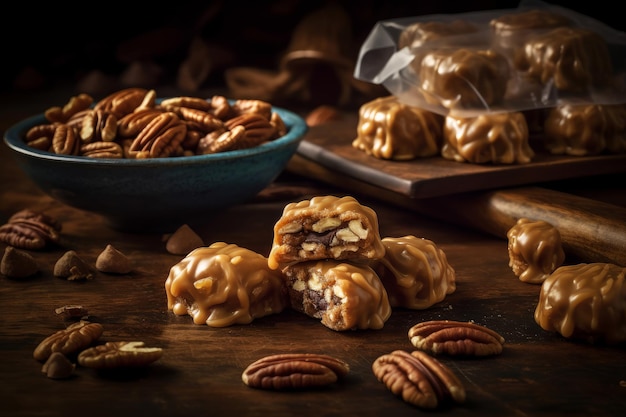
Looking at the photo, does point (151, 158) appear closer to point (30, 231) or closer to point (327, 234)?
point (30, 231)

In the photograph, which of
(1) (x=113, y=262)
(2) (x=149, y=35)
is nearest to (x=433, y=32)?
(1) (x=113, y=262)

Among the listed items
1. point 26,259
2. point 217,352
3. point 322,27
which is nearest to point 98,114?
point 26,259

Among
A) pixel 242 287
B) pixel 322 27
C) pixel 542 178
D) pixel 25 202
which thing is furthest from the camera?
pixel 322 27

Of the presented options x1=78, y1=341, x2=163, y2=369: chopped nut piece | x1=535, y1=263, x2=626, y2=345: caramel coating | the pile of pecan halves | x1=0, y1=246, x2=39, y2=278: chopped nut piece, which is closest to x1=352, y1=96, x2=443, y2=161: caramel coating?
the pile of pecan halves

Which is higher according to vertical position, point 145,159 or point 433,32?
point 433,32

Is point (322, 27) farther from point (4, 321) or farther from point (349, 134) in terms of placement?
point (4, 321)

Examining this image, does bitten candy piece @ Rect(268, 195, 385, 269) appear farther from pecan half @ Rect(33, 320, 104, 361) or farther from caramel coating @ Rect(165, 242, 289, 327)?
pecan half @ Rect(33, 320, 104, 361)

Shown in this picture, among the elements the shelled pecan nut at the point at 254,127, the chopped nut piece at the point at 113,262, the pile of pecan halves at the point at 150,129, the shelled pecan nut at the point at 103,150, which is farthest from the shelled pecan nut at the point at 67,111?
the chopped nut piece at the point at 113,262
